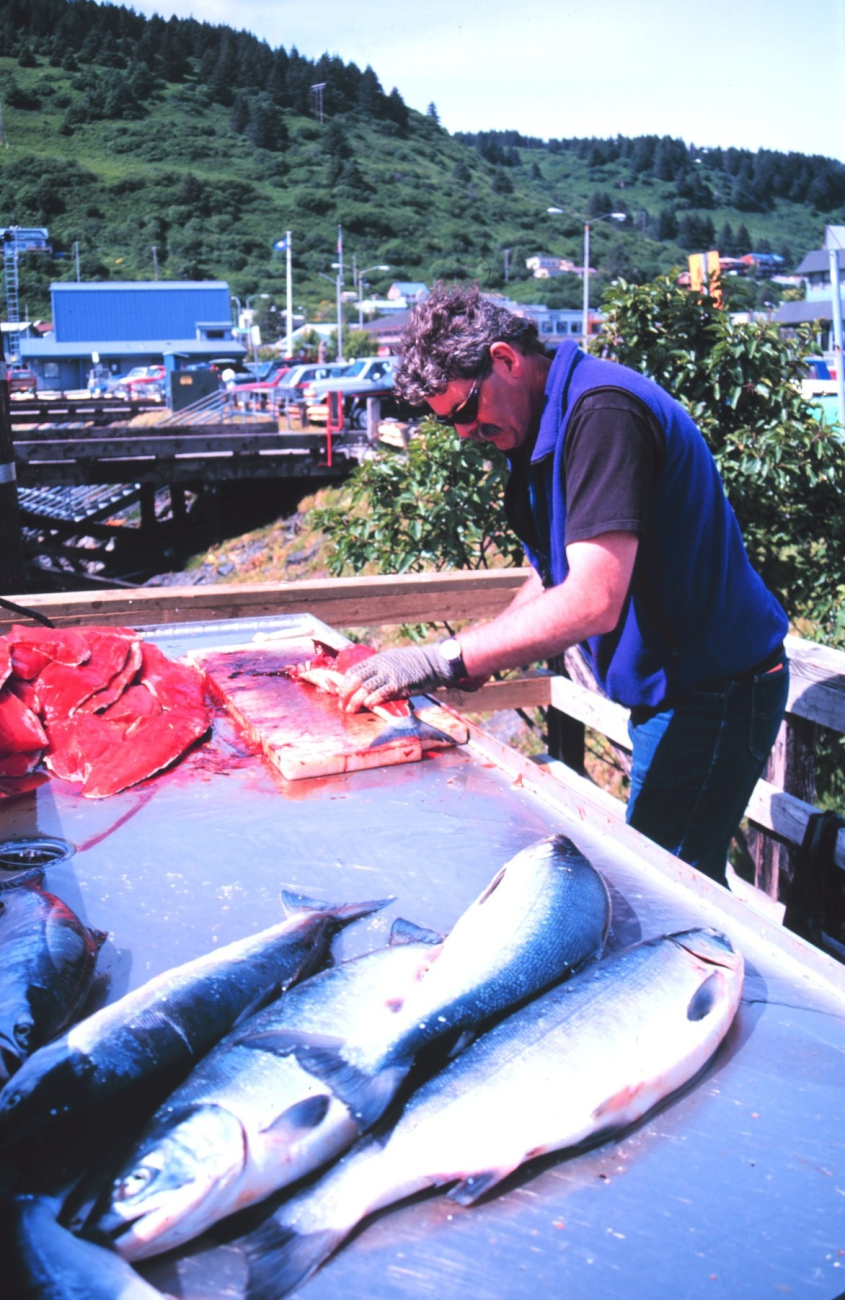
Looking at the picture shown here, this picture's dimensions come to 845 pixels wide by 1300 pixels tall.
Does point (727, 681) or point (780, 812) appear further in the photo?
point (780, 812)

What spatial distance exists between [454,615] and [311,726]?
205 cm

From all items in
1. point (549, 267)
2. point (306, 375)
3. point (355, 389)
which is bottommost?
point (355, 389)

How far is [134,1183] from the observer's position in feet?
3.90

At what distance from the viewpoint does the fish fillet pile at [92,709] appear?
282 cm

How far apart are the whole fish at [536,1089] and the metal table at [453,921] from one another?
31 millimetres

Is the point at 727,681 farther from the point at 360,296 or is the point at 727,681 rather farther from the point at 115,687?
the point at 360,296

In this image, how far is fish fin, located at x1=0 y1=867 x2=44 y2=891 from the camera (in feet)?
6.88

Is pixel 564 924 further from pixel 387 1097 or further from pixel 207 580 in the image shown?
pixel 207 580

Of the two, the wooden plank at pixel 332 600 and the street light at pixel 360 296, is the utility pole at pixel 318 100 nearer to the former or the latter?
the street light at pixel 360 296

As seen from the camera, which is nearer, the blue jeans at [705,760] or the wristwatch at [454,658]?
the wristwatch at [454,658]

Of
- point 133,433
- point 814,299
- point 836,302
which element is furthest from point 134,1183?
point 814,299

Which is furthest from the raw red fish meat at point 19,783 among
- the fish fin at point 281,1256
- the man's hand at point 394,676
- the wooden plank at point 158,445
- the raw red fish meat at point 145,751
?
the wooden plank at point 158,445

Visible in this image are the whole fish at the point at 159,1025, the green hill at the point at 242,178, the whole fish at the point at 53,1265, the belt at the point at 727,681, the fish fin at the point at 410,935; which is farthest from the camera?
the green hill at the point at 242,178

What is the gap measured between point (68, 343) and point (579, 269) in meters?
73.0
